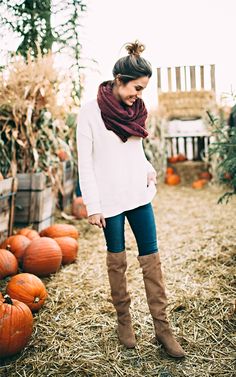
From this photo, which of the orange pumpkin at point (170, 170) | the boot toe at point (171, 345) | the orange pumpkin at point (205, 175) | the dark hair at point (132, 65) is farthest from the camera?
the orange pumpkin at point (170, 170)

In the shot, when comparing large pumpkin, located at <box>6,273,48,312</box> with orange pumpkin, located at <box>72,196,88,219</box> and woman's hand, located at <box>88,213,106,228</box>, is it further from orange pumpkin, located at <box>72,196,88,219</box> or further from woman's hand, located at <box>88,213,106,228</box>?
orange pumpkin, located at <box>72,196,88,219</box>

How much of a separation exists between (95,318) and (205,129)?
610 centimetres

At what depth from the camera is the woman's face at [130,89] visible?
72.9 inches

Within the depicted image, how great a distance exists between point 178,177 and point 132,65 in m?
6.21

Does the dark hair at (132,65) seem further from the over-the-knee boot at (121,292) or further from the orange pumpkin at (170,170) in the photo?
the orange pumpkin at (170,170)

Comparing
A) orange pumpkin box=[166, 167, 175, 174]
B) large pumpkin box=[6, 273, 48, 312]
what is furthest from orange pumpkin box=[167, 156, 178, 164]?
large pumpkin box=[6, 273, 48, 312]

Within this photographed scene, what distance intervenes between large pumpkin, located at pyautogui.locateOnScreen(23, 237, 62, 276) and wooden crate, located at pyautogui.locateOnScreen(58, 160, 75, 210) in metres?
1.84

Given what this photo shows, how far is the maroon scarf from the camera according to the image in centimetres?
187

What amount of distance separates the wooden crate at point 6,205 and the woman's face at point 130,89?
162 centimetres

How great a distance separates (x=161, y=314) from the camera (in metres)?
2.00

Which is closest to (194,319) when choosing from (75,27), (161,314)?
(161,314)

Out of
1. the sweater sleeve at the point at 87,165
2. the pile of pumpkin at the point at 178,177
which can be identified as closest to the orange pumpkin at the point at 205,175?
the pile of pumpkin at the point at 178,177

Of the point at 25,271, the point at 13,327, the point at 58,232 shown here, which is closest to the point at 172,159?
the point at 58,232

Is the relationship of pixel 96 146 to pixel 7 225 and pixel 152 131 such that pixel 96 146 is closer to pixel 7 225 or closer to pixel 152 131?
pixel 7 225
